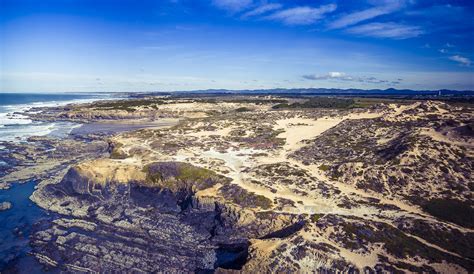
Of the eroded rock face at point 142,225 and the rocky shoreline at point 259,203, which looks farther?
the eroded rock face at point 142,225

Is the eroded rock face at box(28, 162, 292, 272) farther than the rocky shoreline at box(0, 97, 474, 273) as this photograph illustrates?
Yes

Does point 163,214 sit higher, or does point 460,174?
point 460,174

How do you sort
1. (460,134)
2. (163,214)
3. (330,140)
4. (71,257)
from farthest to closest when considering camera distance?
(330,140) < (460,134) < (163,214) < (71,257)

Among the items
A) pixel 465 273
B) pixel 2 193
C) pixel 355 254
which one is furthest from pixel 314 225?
pixel 2 193

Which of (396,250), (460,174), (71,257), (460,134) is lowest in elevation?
(71,257)

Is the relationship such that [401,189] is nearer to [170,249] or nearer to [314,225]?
[314,225]

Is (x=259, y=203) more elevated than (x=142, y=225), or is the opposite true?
(x=259, y=203)

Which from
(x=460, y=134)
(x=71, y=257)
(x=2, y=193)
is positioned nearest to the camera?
(x=71, y=257)

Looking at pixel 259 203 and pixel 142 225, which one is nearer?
pixel 142 225
